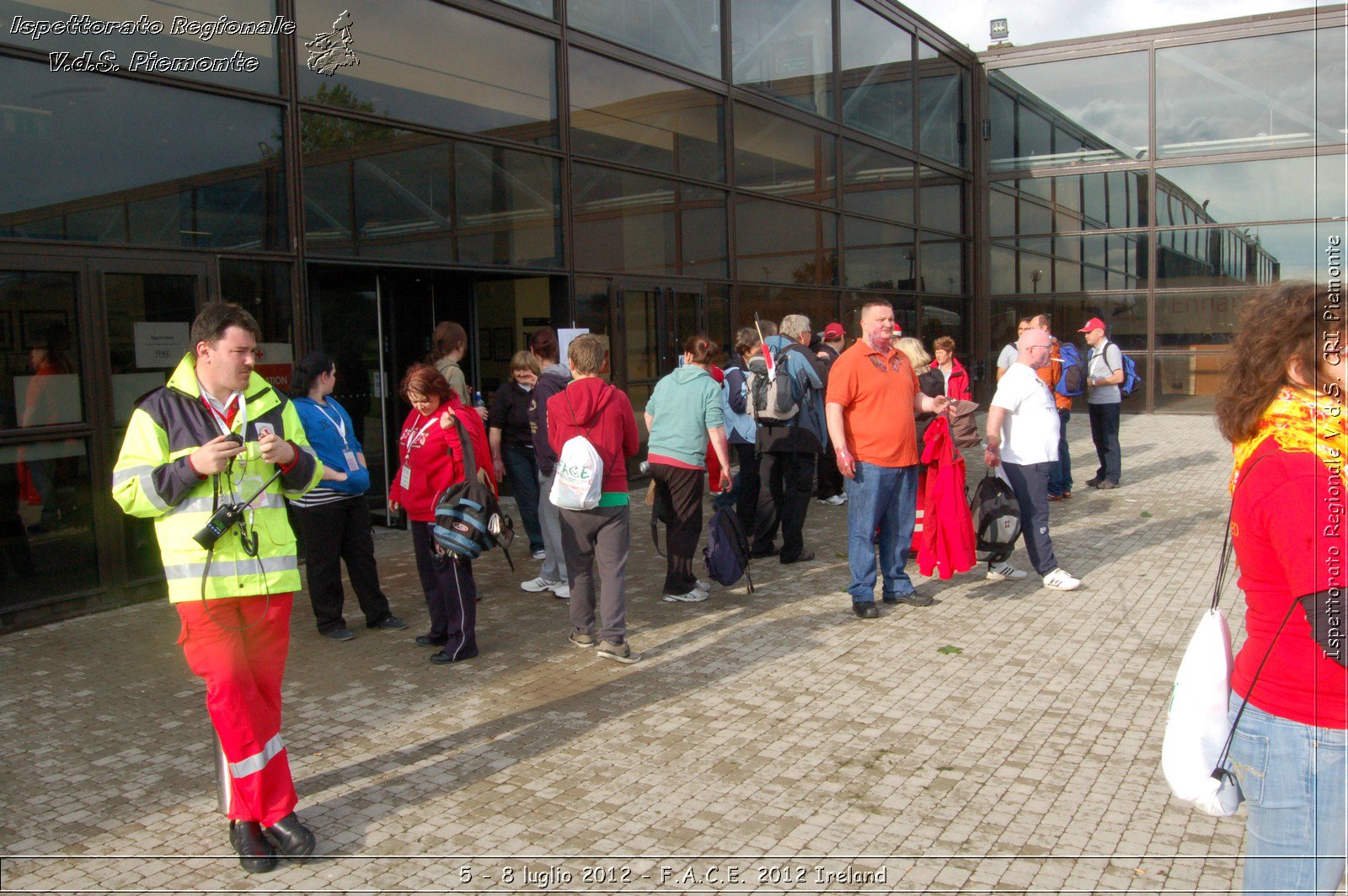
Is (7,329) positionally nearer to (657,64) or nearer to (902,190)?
(657,64)

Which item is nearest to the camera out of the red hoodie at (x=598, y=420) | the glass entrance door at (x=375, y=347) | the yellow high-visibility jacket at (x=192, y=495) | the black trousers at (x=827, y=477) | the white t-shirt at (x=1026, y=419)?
the yellow high-visibility jacket at (x=192, y=495)

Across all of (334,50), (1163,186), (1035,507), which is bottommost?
(1035,507)

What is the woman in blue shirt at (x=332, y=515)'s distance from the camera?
245 inches

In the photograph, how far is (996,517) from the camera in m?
7.33

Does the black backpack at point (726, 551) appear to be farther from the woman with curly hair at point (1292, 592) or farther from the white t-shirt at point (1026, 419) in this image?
the woman with curly hair at point (1292, 592)

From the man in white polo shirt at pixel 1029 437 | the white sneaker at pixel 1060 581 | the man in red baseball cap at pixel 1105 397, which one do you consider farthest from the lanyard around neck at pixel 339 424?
the man in red baseball cap at pixel 1105 397

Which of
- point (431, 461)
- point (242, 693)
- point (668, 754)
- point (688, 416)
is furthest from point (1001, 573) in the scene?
point (242, 693)

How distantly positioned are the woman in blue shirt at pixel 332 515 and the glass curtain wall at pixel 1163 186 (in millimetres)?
17583

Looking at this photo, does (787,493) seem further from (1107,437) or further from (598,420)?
(1107,437)

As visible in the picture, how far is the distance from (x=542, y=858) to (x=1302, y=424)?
2.77m

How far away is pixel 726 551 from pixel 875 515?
3.68 feet

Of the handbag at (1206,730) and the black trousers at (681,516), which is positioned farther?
the black trousers at (681,516)

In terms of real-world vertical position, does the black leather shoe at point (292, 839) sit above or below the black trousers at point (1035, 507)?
below

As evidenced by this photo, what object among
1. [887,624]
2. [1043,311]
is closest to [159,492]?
[887,624]
